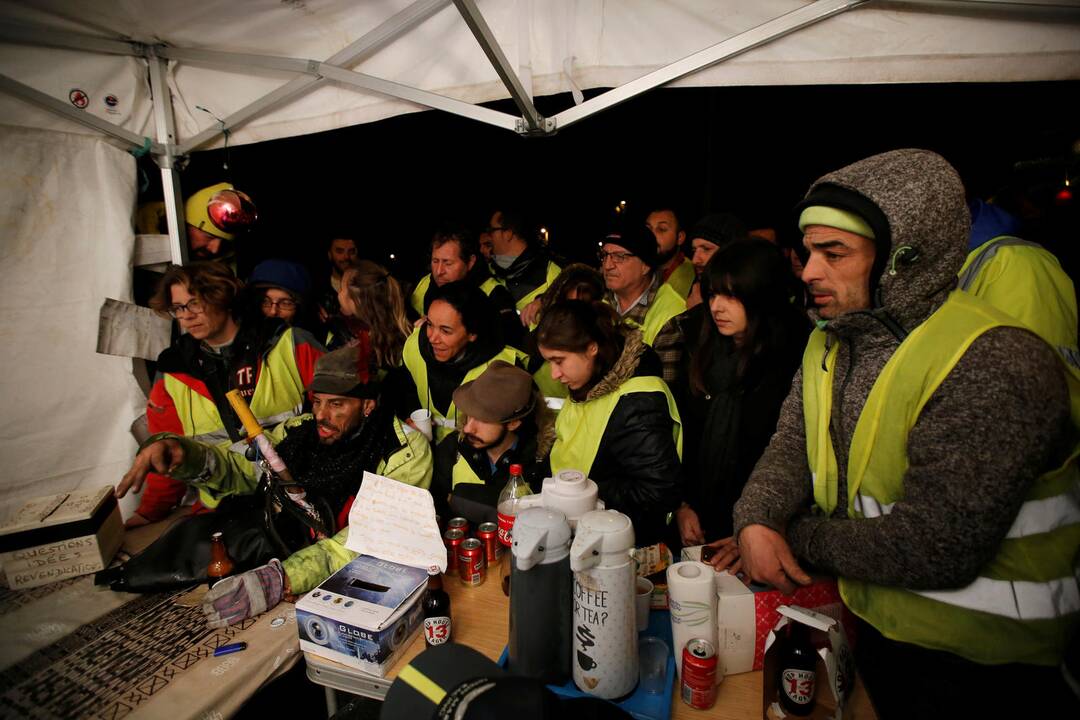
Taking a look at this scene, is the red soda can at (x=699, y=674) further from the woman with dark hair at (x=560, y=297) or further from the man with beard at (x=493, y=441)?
the woman with dark hair at (x=560, y=297)

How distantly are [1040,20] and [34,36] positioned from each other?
430 centimetres

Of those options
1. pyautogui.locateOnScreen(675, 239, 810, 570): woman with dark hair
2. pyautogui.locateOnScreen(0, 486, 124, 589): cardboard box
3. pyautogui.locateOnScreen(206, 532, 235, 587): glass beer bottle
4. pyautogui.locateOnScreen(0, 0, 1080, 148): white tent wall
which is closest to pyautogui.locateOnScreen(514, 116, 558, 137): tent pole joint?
pyautogui.locateOnScreen(0, 0, 1080, 148): white tent wall

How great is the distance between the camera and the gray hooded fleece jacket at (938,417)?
1063mm

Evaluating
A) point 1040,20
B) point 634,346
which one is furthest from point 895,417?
point 1040,20

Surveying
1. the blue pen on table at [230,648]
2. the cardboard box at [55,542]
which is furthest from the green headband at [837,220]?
the cardboard box at [55,542]

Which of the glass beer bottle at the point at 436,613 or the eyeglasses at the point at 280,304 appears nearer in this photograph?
the glass beer bottle at the point at 436,613

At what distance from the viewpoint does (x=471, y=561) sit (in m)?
1.77

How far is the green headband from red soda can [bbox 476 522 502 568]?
1.48 meters

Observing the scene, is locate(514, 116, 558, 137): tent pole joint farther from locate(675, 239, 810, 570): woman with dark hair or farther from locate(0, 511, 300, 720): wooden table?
locate(0, 511, 300, 720): wooden table

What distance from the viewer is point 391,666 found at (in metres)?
1.48

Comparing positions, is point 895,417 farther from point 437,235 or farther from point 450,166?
point 450,166

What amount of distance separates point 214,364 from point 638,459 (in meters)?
2.48

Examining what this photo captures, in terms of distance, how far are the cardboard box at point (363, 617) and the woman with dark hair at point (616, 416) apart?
88 cm


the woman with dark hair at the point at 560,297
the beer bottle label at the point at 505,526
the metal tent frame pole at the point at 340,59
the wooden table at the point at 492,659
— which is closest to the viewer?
the wooden table at the point at 492,659
